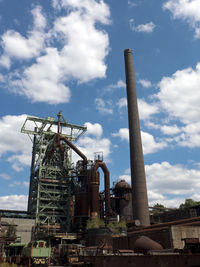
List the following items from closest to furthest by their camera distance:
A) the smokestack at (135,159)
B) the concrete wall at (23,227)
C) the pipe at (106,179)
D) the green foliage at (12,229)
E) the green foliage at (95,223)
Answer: the smokestack at (135,159), the green foliage at (95,223), the green foliage at (12,229), the concrete wall at (23,227), the pipe at (106,179)

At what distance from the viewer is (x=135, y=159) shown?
40.0 m

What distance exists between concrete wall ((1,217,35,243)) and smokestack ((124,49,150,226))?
70.0 feet

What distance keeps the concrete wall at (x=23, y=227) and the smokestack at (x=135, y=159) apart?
21340 millimetres

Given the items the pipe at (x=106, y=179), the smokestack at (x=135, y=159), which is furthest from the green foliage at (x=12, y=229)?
the smokestack at (x=135, y=159)

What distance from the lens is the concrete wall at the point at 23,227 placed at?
1844 inches

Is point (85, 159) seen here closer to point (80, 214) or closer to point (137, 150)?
point (80, 214)

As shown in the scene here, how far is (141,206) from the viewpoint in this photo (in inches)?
1495

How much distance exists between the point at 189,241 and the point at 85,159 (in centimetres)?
4462

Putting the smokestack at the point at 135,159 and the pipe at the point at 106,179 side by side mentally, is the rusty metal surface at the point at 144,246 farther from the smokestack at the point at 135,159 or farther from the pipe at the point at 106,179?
the pipe at the point at 106,179

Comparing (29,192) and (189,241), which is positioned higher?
(29,192)

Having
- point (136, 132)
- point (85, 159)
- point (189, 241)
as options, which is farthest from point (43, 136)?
point (189, 241)

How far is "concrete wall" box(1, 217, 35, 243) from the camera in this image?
154 feet

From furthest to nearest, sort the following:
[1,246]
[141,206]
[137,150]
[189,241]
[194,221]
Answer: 1. [137,150]
2. [141,206]
3. [1,246]
4. [194,221]
5. [189,241]

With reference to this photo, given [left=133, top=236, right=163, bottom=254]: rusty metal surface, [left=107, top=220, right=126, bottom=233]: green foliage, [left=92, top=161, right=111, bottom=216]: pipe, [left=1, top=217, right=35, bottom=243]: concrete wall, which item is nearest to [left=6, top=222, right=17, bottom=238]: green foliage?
[left=1, top=217, right=35, bottom=243]: concrete wall
